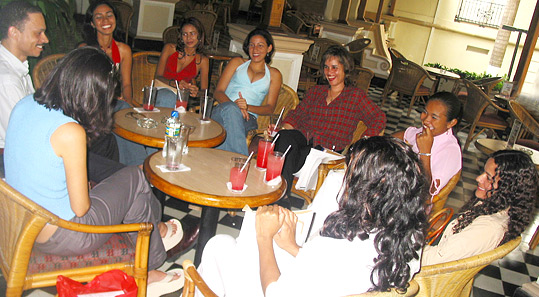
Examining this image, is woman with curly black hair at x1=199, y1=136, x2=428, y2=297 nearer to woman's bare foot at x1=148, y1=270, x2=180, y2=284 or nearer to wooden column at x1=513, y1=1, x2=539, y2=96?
woman's bare foot at x1=148, y1=270, x2=180, y2=284

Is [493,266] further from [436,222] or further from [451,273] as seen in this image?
[451,273]

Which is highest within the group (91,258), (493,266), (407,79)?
(407,79)

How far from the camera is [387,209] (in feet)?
4.11

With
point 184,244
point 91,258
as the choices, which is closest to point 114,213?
point 91,258

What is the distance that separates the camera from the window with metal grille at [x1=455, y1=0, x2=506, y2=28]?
15.0 meters

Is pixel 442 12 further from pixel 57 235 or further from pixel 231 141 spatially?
pixel 57 235

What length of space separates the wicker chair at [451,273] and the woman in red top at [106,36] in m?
2.48

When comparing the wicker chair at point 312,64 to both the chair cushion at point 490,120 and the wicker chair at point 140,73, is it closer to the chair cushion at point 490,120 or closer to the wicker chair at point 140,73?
the chair cushion at point 490,120

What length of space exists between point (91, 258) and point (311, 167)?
135 cm

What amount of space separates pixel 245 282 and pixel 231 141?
1.62 metres

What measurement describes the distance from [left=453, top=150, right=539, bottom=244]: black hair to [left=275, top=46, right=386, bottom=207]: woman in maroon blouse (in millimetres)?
1120

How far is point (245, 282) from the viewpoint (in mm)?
1517

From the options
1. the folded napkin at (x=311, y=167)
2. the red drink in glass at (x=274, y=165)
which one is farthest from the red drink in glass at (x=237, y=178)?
the folded napkin at (x=311, y=167)

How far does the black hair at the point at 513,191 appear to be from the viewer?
1.78 meters
